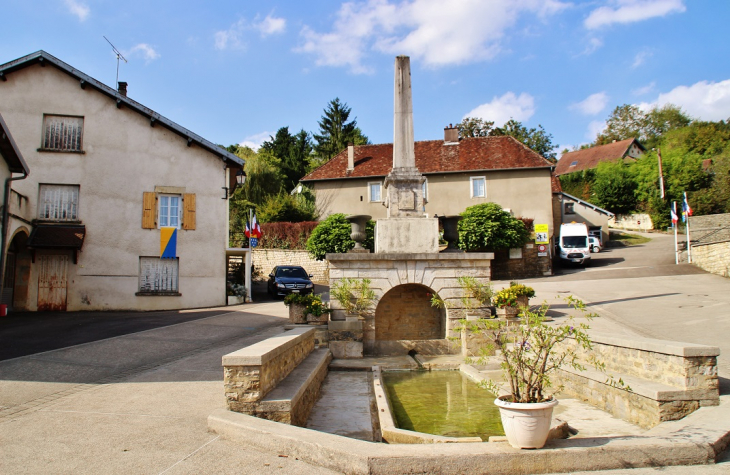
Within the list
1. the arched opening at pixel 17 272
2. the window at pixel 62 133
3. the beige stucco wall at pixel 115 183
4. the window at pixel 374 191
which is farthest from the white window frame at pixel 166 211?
the window at pixel 374 191

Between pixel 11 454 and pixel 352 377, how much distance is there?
5.75 m

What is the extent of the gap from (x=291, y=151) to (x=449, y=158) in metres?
22.9

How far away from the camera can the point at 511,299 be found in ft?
39.2

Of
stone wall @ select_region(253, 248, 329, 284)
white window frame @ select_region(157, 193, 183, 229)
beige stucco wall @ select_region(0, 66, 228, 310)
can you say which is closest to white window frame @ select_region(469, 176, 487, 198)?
stone wall @ select_region(253, 248, 329, 284)

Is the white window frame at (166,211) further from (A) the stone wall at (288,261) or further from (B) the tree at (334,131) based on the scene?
(B) the tree at (334,131)

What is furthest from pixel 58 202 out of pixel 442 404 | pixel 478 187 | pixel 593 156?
pixel 593 156

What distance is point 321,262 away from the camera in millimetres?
29688

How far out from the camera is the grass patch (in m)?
37.5

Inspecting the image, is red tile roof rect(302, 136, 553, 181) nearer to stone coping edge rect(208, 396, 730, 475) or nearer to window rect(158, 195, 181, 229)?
window rect(158, 195, 181, 229)

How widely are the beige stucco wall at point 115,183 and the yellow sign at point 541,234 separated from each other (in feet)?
58.8

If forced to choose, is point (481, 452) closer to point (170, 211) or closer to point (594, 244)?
point (170, 211)

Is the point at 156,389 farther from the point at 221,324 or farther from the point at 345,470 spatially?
the point at 221,324

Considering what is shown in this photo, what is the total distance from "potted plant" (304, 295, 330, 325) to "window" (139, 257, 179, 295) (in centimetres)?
921

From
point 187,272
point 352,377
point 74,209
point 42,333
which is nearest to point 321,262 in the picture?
point 187,272
